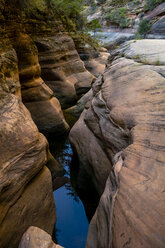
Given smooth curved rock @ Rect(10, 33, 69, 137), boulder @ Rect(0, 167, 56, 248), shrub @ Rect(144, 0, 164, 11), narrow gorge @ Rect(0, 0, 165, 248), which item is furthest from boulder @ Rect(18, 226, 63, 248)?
shrub @ Rect(144, 0, 164, 11)

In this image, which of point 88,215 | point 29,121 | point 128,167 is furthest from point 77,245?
point 29,121

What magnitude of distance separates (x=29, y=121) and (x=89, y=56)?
11412 mm

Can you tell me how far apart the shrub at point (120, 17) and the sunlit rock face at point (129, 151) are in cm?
2515

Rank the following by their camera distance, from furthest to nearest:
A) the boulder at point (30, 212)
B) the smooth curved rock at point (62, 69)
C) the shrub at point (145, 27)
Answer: the shrub at point (145, 27)
the smooth curved rock at point (62, 69)
the boulder at point (30, 212)

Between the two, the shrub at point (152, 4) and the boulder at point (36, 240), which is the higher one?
the shrub at point (152, 4)

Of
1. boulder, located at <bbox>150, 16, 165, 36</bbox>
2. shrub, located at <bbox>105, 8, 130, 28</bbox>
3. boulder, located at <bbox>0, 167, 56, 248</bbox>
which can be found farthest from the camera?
shrub, located at <bbox>105, 8, 130, 28</bbox>

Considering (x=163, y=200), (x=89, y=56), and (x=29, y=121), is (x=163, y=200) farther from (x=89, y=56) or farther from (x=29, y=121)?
(x=89, y=56)

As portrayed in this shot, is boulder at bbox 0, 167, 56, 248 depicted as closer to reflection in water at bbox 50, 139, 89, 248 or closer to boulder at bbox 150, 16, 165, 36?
reflection in water at bbox 50, 139, 89, 248

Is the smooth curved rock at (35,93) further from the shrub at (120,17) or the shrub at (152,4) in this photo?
the shrub at (120,17)

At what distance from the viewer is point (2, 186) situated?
7.96 ft

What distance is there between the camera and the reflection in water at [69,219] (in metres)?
3.38

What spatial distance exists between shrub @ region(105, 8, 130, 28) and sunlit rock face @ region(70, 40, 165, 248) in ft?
82.5

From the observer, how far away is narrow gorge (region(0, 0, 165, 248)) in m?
1.73

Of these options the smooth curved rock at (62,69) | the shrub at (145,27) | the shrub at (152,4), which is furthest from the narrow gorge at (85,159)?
the shrub at (152,4)
